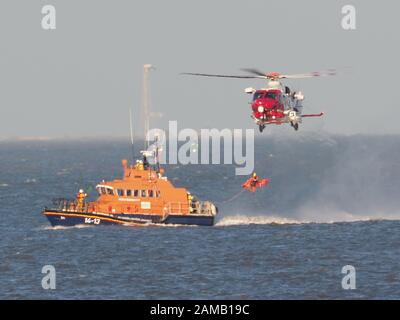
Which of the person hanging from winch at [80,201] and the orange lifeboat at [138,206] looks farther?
the orange lifeboat at [138,206]

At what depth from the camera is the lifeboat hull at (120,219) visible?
91.0 metres

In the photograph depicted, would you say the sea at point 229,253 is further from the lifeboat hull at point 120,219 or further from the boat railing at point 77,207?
the boat railing at point 77,207

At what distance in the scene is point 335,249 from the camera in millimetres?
81188

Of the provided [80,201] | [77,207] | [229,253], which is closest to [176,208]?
[80,201]

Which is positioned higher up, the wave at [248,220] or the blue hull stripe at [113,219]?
the blue hull stripe at [113,219]

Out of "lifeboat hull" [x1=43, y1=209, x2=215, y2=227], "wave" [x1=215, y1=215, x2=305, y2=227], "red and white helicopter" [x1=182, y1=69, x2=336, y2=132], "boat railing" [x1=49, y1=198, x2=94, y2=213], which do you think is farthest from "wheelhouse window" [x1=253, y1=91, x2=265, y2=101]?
"wave" [x1=215, y1=215, x2=305, y2=227]

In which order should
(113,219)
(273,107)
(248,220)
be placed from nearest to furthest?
(273,107) → (113,219) → (248,220)

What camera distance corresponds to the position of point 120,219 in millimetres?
91500

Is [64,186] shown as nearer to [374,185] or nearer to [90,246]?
[374,185]

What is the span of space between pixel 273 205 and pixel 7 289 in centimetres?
5450
